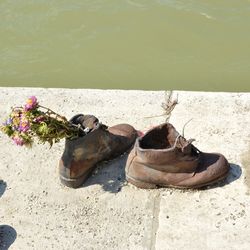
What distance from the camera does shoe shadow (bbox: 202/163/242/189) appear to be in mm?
3604

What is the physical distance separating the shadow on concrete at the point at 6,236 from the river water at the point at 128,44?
2498 mm

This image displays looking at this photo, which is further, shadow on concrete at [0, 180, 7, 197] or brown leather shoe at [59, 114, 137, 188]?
shadow on concrete at [0, 180, 7, 197]

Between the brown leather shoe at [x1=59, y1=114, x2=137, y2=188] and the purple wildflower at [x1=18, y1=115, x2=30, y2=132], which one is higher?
the purple wildflower at [x1=18, y1=115, x2=30, y2=132]

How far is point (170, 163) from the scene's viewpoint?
3.52m

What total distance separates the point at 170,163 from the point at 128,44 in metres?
3.09

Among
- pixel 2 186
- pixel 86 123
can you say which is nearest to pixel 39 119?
pixel 86 123

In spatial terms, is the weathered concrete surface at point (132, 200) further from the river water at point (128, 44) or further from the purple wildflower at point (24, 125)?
the river water at point (128, 44)

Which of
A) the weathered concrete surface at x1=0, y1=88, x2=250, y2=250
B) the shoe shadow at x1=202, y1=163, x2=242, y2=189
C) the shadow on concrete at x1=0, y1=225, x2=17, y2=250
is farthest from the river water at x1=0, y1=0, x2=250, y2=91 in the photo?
the shadow on concrete at x1=0, y1=225, x2=17, y2=250

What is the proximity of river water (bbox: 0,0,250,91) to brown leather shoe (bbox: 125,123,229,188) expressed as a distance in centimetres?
196

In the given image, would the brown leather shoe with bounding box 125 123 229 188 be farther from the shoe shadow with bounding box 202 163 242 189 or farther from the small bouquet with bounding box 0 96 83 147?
the small bouquet with bounding box 0 96 83 147

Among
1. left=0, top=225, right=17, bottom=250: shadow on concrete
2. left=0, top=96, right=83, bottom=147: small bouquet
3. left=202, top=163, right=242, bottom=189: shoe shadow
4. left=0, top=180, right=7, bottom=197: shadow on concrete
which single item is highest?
left=0, top=96, right=83, bottom=147: small bouquet

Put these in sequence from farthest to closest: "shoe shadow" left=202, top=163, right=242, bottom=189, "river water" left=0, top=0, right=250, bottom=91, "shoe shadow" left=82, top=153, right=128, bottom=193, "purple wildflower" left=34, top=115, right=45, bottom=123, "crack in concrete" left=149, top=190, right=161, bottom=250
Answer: "river water" left=0, top=0, right=250, bottom=91 → "shoe shadow" left=82, top=153, right=128, bottom=193 → "shoe shadow" left=202, top=163, right=242, bottom=189 → "purple wildflower" left=34, top=115, right=45, bottom=123 → "crack in concrete" left=149, top=190, right=161, bottom=250

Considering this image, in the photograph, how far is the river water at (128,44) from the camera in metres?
5.77

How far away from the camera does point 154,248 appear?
3279 millimetres
